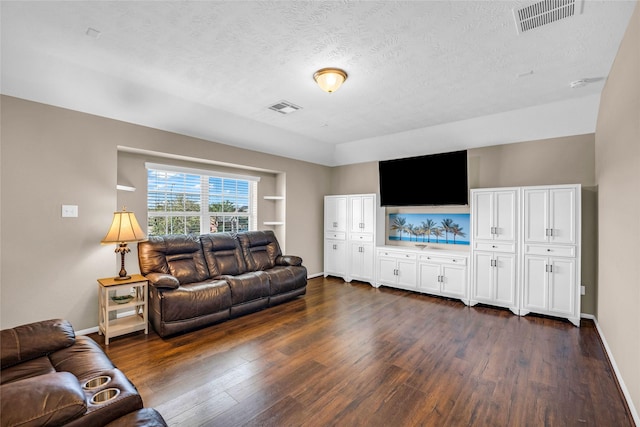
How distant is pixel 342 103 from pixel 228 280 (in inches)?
110

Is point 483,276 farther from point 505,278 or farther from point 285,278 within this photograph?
point 285,278

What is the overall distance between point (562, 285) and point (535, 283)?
28 cm

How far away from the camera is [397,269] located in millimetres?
5305

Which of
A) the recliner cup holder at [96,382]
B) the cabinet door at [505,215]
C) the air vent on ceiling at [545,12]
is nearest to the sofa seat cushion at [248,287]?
the recliner cup holder at [96,382]

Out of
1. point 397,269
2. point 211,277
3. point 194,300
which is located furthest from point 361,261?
point 194,300

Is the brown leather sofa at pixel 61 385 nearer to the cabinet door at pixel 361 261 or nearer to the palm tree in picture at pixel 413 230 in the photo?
the cabinet door at pixel 361 261

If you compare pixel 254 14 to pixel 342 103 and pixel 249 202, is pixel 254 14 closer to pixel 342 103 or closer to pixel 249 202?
pixel 342 103

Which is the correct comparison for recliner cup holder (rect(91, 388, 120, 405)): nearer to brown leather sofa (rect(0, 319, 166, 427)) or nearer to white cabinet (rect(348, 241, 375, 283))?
brown leather sofa (rect(0, 319, 166, 427))

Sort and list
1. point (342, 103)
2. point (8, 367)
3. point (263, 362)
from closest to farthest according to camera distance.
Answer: point (8, 367) → point (263, 362) → point (342, 103)

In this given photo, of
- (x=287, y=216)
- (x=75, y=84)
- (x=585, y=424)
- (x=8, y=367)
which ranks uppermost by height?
(x=75, y=84)

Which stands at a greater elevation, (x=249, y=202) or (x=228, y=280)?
(x=249, y=202)

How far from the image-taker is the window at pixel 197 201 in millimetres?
4301

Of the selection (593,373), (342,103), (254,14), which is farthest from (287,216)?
(593,373)

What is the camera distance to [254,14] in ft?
6.81
